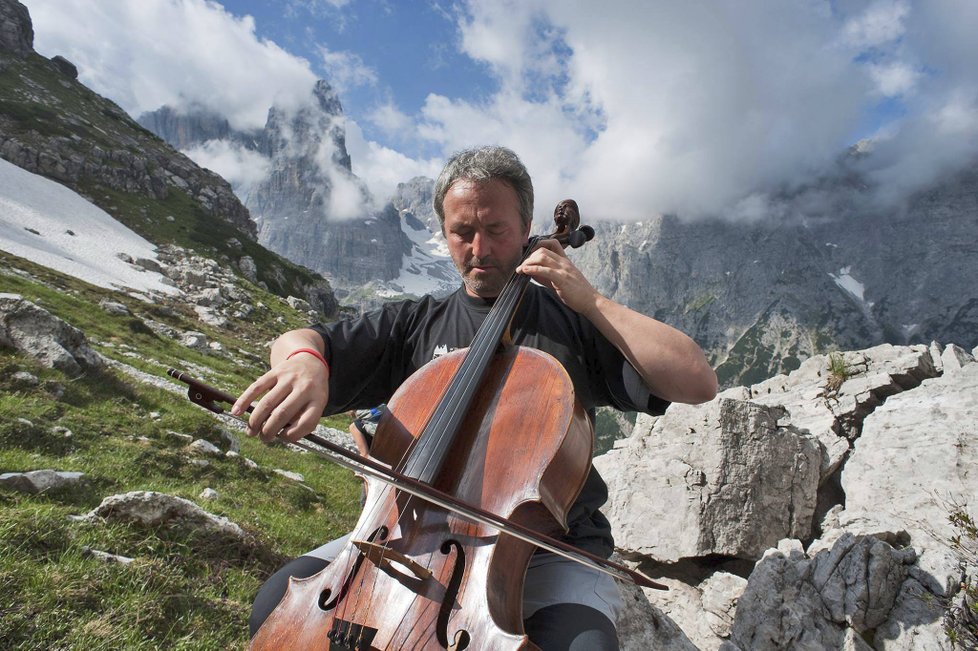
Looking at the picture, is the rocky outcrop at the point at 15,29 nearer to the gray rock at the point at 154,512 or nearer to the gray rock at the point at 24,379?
the gray rock at the point at 24,379

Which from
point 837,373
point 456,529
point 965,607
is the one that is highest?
point 837,373

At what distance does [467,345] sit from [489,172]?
1338mm

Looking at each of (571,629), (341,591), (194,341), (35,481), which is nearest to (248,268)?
(194,341)

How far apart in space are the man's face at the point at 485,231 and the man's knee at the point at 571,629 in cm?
226

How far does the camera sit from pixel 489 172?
12.3 feet

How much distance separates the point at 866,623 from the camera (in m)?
5.57

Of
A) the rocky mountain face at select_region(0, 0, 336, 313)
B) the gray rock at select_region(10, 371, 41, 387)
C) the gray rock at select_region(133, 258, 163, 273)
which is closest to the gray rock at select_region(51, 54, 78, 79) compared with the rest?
the rocky mountain face at select_region(0, 0, 336, 313)

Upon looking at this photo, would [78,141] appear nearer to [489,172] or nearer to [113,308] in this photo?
[113,308]

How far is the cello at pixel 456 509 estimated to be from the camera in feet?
7.06

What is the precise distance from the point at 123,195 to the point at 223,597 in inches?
3577

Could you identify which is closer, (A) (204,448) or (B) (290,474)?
(A) (204,448)

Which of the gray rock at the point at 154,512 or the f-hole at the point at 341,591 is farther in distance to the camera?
the gray rock at the point at 154,512

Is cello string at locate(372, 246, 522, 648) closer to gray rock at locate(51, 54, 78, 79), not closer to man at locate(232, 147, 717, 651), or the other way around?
man at locate(232, 147, 717, 651)

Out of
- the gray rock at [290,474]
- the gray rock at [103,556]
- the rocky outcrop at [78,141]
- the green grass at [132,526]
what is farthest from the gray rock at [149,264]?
the gray rock at [103,556]
